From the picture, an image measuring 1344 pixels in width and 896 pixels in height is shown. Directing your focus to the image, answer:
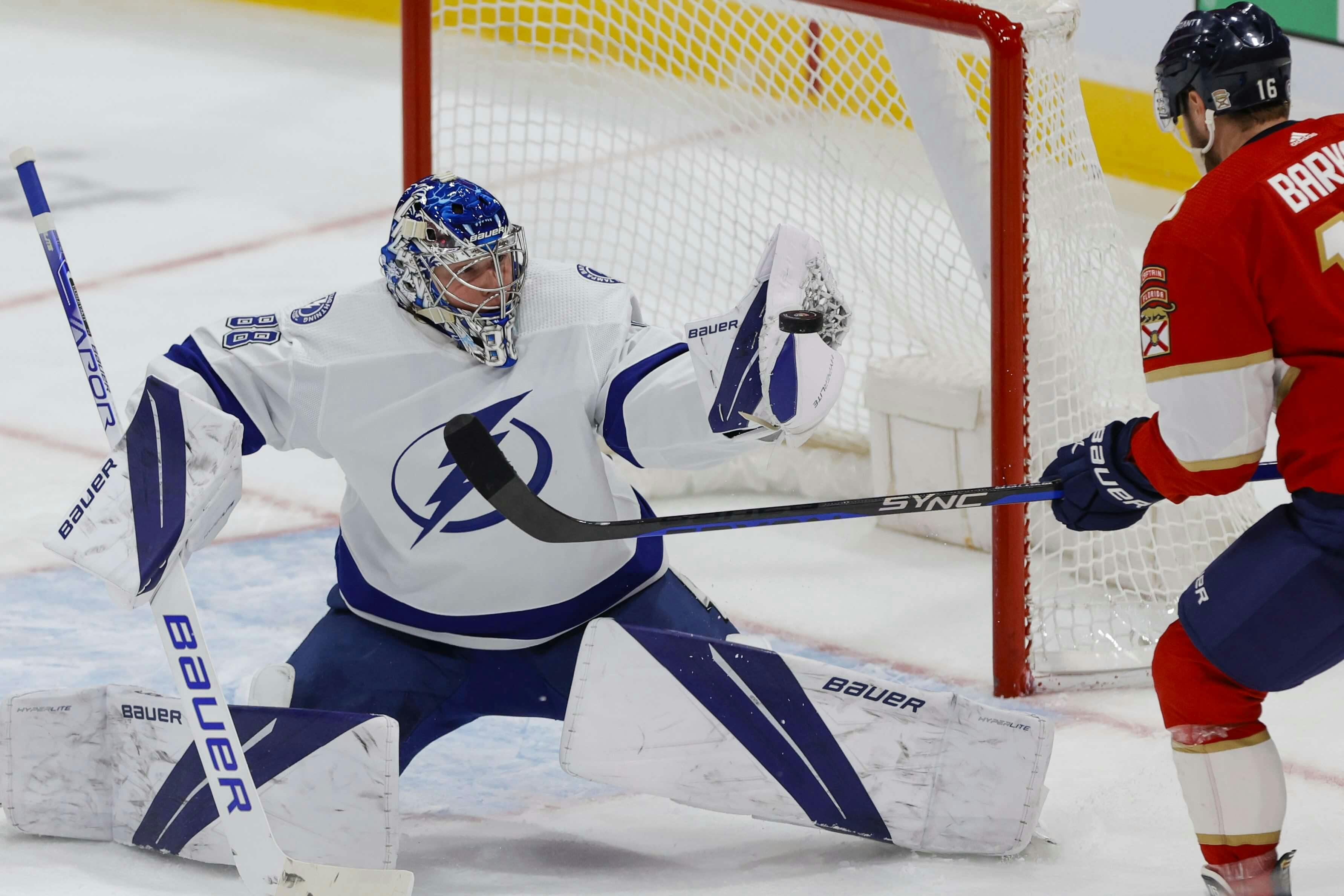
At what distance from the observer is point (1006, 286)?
3.07 m

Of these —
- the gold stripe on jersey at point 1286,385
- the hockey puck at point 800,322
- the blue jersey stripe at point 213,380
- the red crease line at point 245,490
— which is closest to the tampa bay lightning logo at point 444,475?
the blue jersey stripe at point 213,380

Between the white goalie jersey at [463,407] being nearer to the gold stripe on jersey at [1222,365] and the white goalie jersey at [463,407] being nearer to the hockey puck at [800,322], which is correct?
the hockey puck at [800,322]

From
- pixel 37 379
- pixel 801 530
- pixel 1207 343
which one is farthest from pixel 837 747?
pixel 37 379

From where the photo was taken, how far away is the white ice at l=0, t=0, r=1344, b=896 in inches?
102

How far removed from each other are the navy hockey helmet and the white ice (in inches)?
42.0

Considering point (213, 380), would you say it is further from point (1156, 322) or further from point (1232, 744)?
point (1232, 744)

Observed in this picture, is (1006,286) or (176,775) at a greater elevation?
(1006,286)

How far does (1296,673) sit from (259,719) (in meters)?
1.34

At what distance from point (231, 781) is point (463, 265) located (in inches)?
29.4

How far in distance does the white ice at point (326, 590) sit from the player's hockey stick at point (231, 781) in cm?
14

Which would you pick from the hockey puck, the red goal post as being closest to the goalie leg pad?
the hockey puck

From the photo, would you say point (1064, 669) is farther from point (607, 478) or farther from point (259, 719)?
point (259, 719)

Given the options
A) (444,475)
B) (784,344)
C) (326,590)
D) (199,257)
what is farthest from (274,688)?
(199,257)

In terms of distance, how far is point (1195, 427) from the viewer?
83.5 inches
